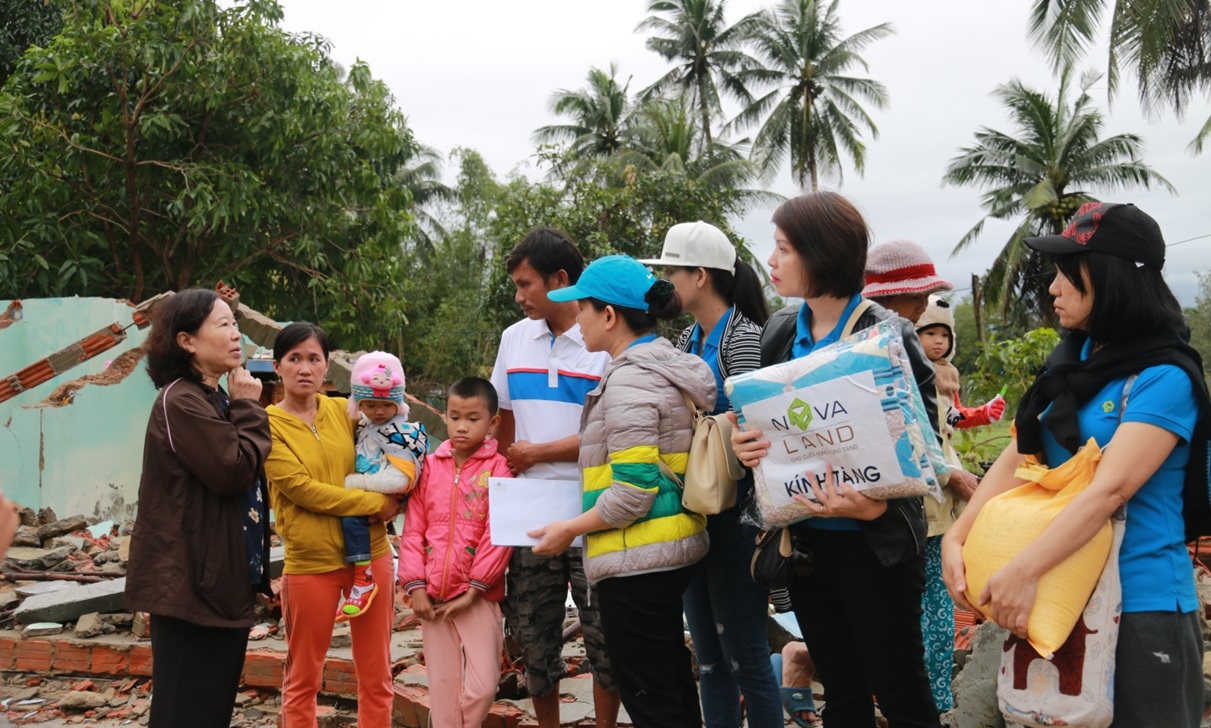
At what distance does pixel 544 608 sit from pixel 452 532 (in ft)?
1.54

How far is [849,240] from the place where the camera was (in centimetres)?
284

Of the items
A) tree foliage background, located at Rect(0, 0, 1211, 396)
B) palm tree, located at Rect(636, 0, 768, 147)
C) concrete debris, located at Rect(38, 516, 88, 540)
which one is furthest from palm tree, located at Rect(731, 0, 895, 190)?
concrete debris, located at Rect(38, 516, 88, 540)

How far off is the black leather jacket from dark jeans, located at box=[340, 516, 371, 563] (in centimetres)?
187

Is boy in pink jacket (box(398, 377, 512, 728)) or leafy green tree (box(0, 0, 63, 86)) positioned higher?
leafy green tree (box(0, 0, 63, 86))

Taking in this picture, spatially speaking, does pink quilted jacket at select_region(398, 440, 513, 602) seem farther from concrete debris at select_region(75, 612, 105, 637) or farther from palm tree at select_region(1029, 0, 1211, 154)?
palm tree at select_region(1029, 0, 1211, 154)

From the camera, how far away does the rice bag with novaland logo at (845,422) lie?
2.53 metres

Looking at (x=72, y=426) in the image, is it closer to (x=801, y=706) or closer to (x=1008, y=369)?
(x=801, y=706)

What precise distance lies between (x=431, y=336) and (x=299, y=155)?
1601cm

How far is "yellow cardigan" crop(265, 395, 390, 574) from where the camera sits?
3.90m

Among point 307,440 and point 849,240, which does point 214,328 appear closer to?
point 307,440

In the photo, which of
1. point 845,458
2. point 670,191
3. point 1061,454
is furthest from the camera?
point 670,191

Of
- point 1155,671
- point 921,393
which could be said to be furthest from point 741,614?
point 1155,671

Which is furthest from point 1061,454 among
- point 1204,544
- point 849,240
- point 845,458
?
point 1204,544

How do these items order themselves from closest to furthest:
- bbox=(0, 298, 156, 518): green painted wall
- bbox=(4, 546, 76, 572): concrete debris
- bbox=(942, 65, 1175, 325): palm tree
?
bbox=(4, 546, 76, 572): concrete debris < bbox=(0, 298, 156, 518): green painted wall < bbox=(942, 65, 1175, 325): palm tree
